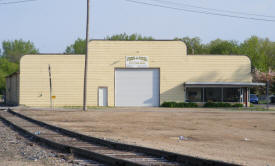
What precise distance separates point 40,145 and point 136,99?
3145 cm

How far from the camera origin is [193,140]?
1391 cm

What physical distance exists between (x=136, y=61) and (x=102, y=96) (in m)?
5.11

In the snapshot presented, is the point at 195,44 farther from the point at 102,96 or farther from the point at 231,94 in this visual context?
the point at 102,96

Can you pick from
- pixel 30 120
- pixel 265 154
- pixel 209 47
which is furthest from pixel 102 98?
pixel 209 47

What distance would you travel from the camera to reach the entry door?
145 ft

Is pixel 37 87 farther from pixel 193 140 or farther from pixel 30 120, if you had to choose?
pixel 193 140

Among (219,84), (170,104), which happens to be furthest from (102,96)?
(219,84)

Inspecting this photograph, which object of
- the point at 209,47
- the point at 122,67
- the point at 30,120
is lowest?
the point at 30,120

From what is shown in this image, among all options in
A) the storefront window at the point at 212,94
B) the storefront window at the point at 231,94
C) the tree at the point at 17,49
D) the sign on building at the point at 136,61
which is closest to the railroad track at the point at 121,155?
the sign on building at the point at 136,61

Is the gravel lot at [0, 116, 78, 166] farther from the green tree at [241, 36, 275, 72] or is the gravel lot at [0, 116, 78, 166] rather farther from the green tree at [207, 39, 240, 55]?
the green tree at [207, 39, 240, 55]

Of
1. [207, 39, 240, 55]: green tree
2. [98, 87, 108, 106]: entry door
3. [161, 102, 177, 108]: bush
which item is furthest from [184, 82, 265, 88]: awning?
[207, 39, 240, 55]: green tree

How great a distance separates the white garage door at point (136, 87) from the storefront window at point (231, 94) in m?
7.21

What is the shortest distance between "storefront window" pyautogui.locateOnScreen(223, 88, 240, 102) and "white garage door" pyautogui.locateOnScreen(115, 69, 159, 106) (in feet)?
23.6

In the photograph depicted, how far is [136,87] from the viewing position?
44.5 m
